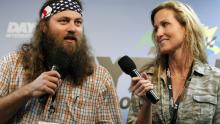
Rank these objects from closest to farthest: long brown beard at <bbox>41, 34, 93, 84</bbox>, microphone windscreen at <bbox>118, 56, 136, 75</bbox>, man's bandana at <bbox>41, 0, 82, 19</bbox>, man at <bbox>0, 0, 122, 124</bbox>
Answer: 1. microphone windscreen at <bbox>118, 56, 136, 75</bbox>
2. man at <bbox>0, 0, 122, 124</bbox>
3. long brown beard at <bbox>41, 34, 93, 84</bbox>
4. man's bandana at <bbox>41, 0, 82, 19</bbox>

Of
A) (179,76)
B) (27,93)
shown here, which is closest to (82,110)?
(27,93)

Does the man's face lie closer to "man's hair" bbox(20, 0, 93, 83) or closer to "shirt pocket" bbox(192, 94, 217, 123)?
"man's hair" bbox(20, 0, 93, 83)

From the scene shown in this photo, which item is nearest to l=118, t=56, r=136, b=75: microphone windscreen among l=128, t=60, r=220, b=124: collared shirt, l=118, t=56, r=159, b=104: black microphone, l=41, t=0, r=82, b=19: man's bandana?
l=118, t=56, r=159, b=104: black microphone

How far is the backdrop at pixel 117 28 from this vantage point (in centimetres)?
305

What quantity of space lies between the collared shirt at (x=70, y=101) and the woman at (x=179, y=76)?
0.14 metres

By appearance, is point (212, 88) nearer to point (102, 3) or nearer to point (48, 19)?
point (48, 19)

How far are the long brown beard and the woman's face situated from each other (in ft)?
1.41

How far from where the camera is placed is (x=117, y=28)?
3.15m

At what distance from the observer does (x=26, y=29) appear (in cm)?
323

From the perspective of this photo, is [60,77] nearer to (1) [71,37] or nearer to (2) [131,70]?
(1) [71,37]

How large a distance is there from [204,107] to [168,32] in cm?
45

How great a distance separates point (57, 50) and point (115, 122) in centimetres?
52

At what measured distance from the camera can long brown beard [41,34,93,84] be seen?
1.98 metres

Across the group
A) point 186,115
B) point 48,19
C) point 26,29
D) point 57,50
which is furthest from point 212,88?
point 26,29
